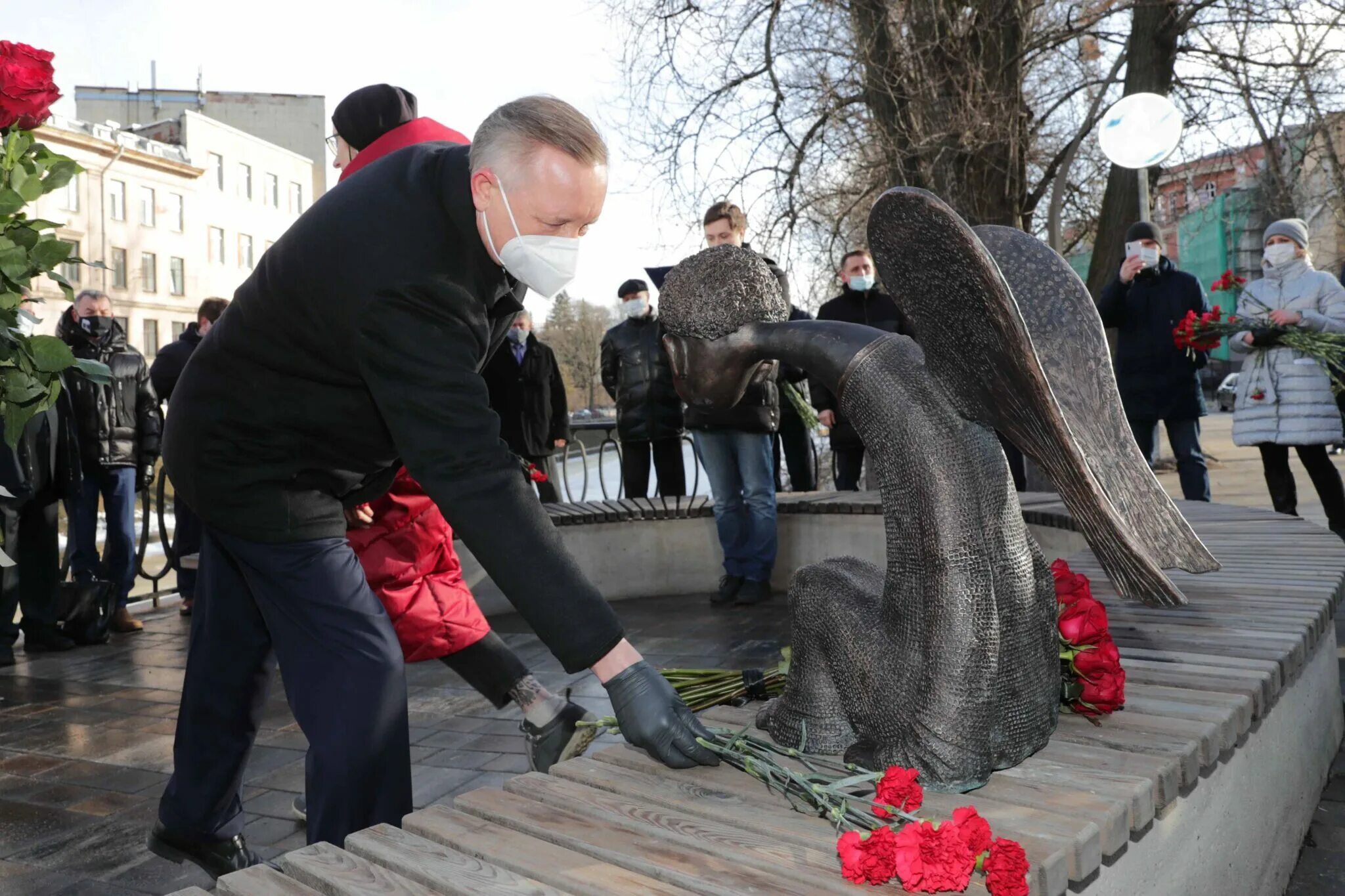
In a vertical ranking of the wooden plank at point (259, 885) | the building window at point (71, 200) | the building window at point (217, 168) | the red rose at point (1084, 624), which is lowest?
the wooden plank at point (259, 885)

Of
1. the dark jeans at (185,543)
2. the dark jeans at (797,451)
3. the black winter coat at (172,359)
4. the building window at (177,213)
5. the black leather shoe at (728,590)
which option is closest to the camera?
the black leather shoe at (728,590)

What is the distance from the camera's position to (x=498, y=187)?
2271mm

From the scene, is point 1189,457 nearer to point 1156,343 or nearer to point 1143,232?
point 1156,343

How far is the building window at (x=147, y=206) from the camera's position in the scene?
49719mm

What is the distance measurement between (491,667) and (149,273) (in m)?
53.5

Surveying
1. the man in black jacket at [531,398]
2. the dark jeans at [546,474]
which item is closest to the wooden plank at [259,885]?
the man in black jacket at [531,398]

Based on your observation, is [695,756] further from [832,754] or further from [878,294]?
[878,294]

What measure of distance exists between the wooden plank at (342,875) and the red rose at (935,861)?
0.72m

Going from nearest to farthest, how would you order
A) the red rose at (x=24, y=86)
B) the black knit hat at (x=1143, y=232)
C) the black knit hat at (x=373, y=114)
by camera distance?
the red rose at (x=24, y=86) < the black knit hat at (x=373, y=114) < the black knit hat at (x=1143, y=232)

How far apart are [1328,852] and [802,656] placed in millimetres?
1803

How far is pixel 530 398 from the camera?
831 cm

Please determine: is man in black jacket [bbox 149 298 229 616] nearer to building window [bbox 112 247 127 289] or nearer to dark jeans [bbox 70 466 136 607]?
dark jeans [bbox 70 466 136 607]

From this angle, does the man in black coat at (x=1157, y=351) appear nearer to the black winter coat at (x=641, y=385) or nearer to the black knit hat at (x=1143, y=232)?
the black knit hat at (x=1143, y=232)

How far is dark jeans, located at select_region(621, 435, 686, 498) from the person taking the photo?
27.1 ft
